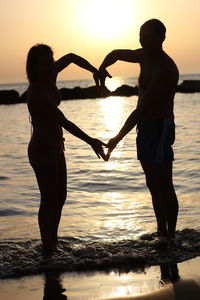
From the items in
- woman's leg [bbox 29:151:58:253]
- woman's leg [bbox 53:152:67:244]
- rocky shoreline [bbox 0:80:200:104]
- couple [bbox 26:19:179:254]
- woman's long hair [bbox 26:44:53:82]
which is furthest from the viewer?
rocky shoreline [bbox 0:80:200:104]

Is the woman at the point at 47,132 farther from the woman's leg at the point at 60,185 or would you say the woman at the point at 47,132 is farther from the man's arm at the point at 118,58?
the man's arm at the point at 118,58

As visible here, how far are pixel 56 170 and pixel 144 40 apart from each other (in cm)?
167

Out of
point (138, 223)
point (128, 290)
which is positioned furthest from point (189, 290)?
point (138, 223)

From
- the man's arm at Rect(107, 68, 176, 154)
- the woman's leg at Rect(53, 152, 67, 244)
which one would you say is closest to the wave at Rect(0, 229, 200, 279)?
the woman's leg at Rect(53, 152, 67, 244)

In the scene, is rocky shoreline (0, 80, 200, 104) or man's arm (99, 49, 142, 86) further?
rocky shoreline (0, 80, 200, 104)

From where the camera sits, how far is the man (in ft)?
19.0

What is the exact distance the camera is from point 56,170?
19.0 feet

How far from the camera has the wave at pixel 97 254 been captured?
5.58 meters

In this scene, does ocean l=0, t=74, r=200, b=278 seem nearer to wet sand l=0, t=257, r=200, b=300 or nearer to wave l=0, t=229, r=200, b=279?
wave l=0, t=229, r=200, b=279

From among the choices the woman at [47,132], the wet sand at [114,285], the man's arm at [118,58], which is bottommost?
the wet sand at [114,285]

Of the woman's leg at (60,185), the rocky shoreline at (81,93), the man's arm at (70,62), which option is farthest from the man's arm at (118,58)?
the rocky shoreline at (81,93)

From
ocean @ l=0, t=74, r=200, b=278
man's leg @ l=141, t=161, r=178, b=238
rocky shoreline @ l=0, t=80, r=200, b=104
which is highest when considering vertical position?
man's leg @ l=141, t=161, r=178, b=238

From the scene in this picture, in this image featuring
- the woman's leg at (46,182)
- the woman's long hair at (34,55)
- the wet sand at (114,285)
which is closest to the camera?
the wet sand at (114,285)

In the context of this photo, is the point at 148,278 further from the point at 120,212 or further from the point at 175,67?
the point at 120,212
